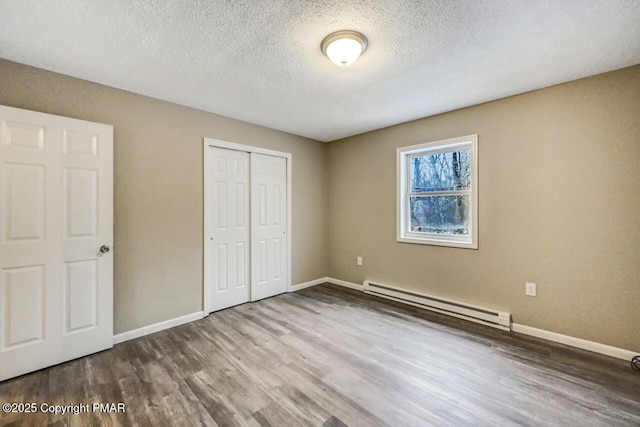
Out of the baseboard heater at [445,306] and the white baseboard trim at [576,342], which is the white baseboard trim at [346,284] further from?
the white baseboard trim at [576,342]

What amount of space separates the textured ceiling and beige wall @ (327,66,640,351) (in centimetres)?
29

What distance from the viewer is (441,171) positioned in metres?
3.46

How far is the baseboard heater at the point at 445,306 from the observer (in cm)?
284

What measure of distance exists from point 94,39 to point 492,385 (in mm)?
3757

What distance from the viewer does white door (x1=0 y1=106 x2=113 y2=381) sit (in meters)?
2.03

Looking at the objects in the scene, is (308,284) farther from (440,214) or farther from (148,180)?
(148,180)

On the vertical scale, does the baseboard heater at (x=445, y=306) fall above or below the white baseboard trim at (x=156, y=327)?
above

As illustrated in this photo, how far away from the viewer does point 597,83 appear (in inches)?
93.1

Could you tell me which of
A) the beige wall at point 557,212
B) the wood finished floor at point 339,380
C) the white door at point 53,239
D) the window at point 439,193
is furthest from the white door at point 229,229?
the beige wall at point 557,212

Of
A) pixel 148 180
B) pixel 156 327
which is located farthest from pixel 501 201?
pixel 156 327

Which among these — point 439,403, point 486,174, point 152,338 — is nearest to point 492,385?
point 439,403

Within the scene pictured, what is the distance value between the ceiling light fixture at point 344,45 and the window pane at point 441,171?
200cm

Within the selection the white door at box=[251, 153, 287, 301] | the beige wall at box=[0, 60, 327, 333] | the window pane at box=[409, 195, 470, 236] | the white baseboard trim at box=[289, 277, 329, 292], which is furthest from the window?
the beige wall at box=[0, 60, 327, 333]

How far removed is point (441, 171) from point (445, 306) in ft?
5.54
